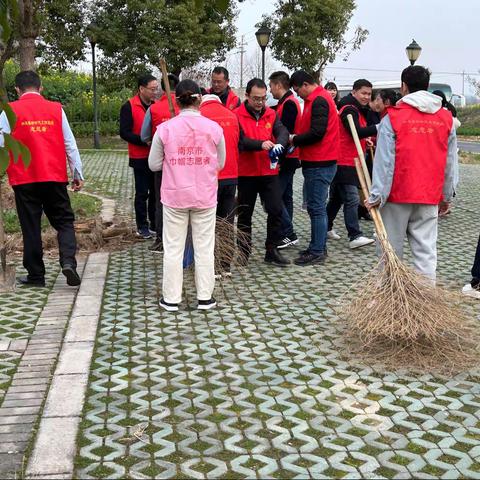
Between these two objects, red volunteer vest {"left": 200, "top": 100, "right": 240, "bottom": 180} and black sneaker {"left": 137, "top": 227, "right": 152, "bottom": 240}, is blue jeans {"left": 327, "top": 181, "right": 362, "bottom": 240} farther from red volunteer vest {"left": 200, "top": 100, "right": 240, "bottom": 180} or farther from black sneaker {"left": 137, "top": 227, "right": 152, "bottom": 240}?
black sneaker {"left": 137, "top": 227, "right": 152, "bottom": 240}

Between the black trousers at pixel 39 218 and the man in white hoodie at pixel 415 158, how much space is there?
269 centimetres

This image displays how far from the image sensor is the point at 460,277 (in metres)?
6.84

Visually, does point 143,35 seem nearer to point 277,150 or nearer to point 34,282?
point 277,150

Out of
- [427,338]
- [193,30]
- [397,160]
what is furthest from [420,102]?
[193,30]

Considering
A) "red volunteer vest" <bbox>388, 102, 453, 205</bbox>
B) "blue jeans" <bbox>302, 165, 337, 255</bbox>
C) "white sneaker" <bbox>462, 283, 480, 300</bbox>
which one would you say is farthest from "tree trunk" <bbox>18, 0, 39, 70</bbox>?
"white sneaker" <bbox>462, 283, 480, 300</bbox>

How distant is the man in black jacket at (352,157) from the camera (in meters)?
8.16

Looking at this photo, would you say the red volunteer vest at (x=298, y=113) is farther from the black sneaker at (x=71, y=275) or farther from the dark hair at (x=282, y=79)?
the black sneaker at (x=71, y=275)

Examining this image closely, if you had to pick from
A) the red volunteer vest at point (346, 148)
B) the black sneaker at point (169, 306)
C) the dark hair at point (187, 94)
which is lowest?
the black sneaker at point (169, 306)

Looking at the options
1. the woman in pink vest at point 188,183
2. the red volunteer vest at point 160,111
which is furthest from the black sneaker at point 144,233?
the woman in pink vest at point 188,183

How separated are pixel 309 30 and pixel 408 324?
95.7ft

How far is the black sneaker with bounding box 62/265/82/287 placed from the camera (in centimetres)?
643

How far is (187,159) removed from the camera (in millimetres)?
5586

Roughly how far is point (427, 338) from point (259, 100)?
122 inches

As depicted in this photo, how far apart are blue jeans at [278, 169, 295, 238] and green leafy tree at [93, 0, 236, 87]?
16.5 metres
